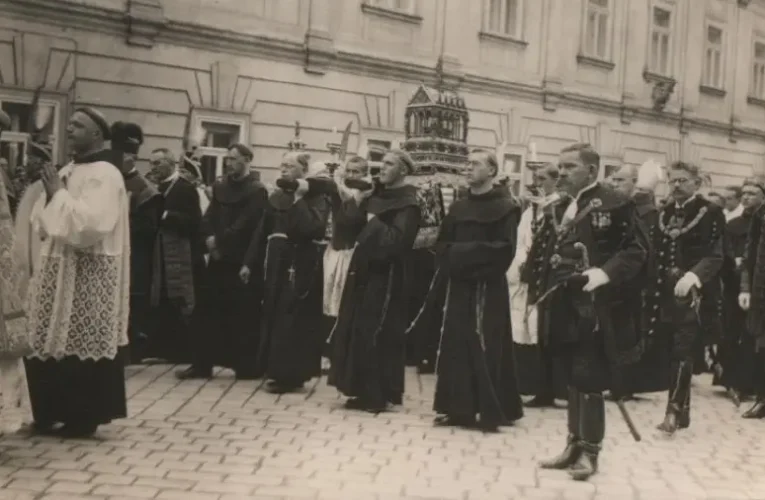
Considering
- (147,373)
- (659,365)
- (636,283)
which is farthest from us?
(147,373)

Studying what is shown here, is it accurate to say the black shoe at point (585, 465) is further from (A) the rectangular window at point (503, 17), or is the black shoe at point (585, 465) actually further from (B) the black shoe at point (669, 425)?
(A) the rectangular window at point (503, 17)

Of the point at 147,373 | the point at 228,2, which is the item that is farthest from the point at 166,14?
the point at 147,373

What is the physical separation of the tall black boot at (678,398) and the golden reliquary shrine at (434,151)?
3.21 meters

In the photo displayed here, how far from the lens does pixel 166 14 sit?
1314cm

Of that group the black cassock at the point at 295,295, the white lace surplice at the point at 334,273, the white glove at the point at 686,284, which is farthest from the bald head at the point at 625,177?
the white lace surplice at the point at 334,273

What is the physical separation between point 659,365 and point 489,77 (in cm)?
1010

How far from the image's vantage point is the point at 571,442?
673cm

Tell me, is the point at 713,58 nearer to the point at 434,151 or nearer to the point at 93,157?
the point at 434,151

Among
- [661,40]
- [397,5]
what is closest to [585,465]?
[397,5]

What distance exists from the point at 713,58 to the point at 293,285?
52.6 feet

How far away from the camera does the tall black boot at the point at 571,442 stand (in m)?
6.58

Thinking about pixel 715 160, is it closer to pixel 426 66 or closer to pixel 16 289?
pixel 426 66

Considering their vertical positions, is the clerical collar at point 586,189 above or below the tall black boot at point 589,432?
above

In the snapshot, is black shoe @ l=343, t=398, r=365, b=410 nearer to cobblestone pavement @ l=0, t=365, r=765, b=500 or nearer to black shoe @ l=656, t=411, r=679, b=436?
cobblestone pavement @ l=0, t=365, r=765, b=500
